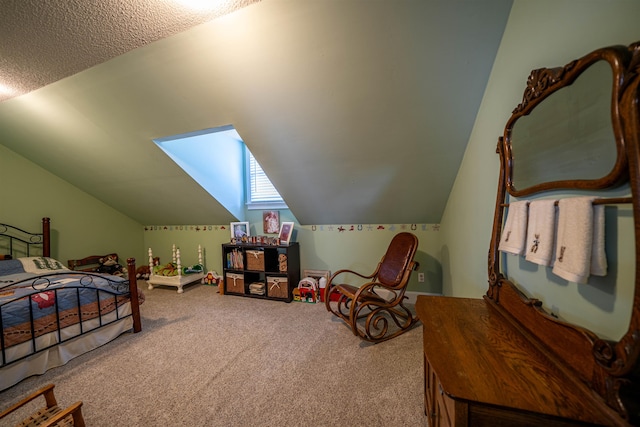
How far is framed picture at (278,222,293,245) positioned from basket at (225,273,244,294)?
84 cm

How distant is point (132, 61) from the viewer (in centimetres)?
164

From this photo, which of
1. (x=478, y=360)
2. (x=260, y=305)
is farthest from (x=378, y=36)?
(x=260, y=305)

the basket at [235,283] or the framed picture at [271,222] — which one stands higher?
the framed picture at [271,222]

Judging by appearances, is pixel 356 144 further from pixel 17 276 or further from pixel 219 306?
pixel 17 276

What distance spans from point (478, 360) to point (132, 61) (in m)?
2.75

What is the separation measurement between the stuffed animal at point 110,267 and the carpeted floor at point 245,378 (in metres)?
2.13

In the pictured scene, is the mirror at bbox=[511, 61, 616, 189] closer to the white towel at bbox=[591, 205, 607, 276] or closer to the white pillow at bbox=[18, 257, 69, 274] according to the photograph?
the white towel at bbox=[591, 205, 607, 276]

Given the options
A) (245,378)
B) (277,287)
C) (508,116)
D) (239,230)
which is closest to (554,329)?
(508,116)

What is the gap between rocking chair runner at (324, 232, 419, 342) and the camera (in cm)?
201

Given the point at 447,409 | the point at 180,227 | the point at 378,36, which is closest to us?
the point at 447,409

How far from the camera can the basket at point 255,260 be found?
3.15m

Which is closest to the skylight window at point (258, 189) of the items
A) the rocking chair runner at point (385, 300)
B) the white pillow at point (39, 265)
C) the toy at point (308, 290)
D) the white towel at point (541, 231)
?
the toy at point (308, 290)

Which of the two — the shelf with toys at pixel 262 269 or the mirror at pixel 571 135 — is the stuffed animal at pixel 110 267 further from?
the mirror at pixel 571 135

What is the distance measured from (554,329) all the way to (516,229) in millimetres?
426
